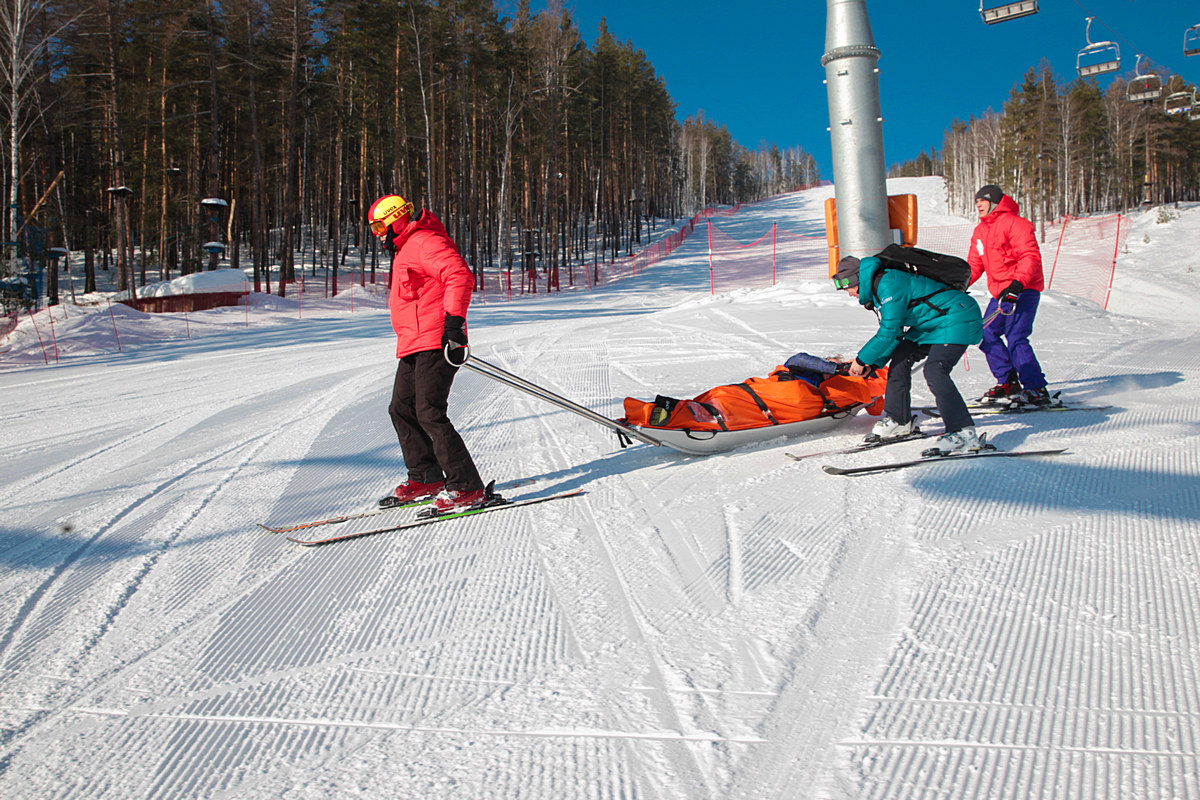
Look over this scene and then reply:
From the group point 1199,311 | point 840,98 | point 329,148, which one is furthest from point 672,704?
point 329,148

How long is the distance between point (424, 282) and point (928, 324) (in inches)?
114

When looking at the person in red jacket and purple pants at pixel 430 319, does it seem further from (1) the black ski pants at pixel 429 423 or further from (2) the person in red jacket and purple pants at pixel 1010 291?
(2) the person in red jacket and purple pants at pixel 1010 291

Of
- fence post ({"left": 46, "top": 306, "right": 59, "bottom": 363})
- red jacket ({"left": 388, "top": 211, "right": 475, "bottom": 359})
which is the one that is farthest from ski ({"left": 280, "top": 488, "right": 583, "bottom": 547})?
fence post ({"left": 46, "top": 306, "right": 59, "bottom": 363})

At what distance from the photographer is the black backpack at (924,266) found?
408cm

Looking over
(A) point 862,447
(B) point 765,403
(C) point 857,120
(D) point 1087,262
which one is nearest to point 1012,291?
(A) point 862,447

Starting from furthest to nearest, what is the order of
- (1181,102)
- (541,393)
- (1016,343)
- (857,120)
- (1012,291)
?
(1181,102) → (857,120) → (1016,343) → (1012,291) → (541,393)

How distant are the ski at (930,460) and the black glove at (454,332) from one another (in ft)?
6.98

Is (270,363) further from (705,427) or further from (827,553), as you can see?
(827,553)

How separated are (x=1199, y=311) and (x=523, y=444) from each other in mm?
13264

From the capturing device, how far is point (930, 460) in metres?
4.06

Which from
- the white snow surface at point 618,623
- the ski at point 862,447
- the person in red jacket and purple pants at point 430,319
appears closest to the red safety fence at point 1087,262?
the ski at point 862,447

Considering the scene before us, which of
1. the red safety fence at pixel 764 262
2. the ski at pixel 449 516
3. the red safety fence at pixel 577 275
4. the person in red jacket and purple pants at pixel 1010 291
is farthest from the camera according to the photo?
the red safety fence at pixel 577 275

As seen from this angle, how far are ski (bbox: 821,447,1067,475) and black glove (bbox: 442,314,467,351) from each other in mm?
2126

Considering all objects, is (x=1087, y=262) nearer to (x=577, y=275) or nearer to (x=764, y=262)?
(x=764, y=262)
